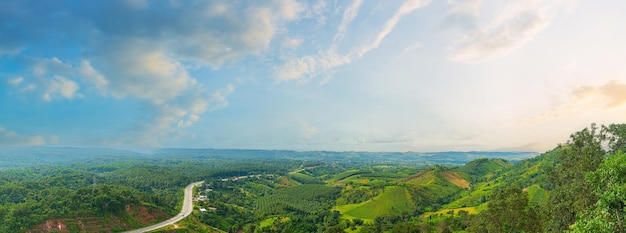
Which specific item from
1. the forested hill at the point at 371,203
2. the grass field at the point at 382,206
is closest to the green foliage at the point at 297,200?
the forested hill at the point at 371,203

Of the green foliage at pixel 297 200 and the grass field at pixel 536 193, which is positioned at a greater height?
the grass field at pixel 536 193

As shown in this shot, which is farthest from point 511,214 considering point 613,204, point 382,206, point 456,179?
point 456,179

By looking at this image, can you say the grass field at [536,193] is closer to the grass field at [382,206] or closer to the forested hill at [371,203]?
the forested hill at [371,203]

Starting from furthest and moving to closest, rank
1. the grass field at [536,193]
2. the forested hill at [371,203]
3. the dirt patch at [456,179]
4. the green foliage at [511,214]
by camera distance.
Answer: the dirt patch at [456,179], the grass field at [536,193], the green foliage at [511,214], the forested hill at [371,203]

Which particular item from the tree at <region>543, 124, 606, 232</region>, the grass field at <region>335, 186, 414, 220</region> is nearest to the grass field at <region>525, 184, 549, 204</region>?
the grass field at <region>335, 186, 414, 220</region>

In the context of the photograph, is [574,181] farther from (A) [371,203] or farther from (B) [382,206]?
(A) [371,203]

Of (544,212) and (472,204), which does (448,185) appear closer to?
(472,204)
